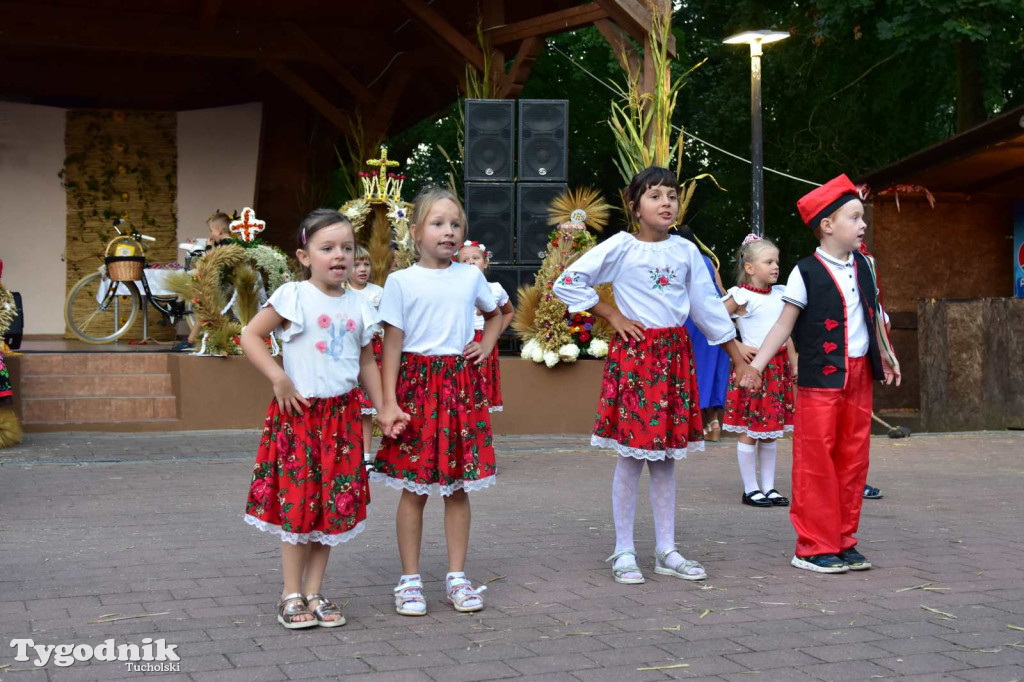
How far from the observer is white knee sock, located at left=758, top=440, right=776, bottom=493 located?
7.62 metres

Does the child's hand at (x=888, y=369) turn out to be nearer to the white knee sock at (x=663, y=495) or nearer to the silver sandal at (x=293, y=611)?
the white knee sock at (x=663, y=495)

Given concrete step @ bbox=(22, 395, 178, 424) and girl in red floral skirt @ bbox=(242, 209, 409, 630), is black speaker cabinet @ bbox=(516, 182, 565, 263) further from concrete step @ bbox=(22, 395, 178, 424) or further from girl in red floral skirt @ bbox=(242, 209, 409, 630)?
girl in red floral skirt @ bbox=(242, 209, 409, 630)

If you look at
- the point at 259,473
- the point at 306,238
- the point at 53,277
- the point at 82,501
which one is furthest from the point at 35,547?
Answer: the point at 53,277

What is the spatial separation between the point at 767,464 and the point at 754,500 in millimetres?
264

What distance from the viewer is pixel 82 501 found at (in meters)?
7.39

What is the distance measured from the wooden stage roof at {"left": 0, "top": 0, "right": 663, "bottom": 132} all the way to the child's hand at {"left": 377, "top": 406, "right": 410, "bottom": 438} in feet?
30.3

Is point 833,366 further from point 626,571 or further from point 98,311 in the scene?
point 98,311

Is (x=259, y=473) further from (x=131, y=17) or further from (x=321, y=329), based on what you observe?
(x=131, y=17)

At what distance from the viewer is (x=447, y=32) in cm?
1446

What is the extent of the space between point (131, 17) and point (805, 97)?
15215 millimetres

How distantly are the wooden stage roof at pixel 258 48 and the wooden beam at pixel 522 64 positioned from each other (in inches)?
0.6

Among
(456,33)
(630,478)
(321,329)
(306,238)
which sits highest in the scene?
(456,33)

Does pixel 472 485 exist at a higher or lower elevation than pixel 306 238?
lower

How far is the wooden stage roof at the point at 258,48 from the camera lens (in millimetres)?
15031
